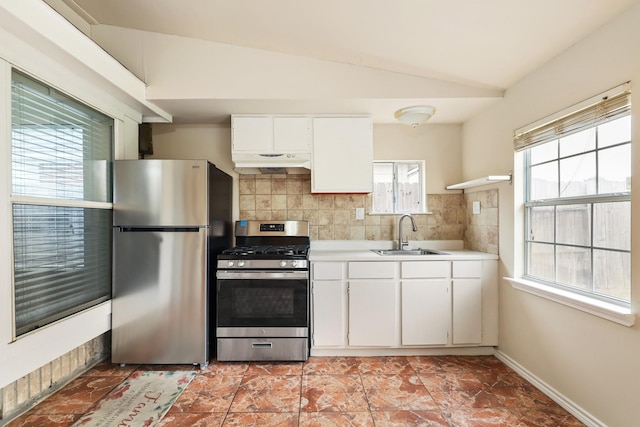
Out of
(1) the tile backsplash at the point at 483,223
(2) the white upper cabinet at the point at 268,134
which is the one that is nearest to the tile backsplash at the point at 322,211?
(1) the tile backsplash at the point at 483,223

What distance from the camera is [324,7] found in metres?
1.75

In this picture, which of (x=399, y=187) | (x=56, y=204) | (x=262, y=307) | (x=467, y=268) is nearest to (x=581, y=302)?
(x=467, y=268)

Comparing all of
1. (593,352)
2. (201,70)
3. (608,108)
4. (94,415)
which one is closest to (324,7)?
(201,70)

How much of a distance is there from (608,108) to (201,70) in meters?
2.57

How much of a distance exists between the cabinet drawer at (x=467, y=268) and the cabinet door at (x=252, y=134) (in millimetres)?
1868

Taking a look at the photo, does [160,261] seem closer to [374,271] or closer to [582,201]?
[374,271]

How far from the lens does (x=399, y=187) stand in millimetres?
3119

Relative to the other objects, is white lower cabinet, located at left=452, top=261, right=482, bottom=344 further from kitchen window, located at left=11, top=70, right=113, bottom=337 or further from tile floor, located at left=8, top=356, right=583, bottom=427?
kitchen window, located at left=11, top=70, right=113, bottom=337

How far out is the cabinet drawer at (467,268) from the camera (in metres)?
2.48

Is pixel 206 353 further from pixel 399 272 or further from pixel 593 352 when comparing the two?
pixel 593 352

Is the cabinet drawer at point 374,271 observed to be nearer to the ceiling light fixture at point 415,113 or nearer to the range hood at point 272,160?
the range hood at point 272,160

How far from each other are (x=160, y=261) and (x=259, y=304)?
2.68 feet

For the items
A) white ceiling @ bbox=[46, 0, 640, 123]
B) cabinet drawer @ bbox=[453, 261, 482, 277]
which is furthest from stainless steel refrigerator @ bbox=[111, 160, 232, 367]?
cabinet drawer @ bbox=[453, 261, 482, 277]

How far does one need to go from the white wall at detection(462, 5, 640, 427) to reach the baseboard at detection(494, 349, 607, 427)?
→ 0.08 ft
